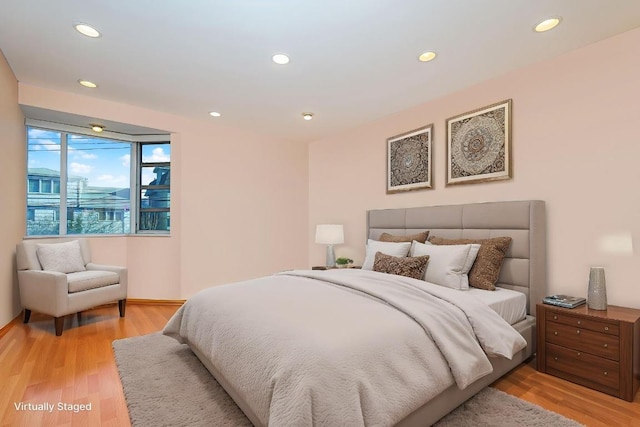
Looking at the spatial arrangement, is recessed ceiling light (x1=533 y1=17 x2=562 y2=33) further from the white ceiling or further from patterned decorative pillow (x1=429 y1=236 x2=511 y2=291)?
patterned decorative pillow (x1=429 y1=236 x2=511 y2=291)

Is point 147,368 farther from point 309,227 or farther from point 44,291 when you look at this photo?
point 309,227

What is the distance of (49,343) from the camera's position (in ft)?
9.06

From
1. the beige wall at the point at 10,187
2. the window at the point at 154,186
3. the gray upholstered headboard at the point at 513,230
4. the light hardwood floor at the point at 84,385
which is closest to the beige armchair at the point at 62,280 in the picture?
the beige wall at the point at 10,187

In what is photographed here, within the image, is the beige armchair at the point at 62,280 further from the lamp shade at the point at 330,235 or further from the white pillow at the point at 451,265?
the white pillow at the point at 451,265

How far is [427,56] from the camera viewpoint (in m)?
2.53

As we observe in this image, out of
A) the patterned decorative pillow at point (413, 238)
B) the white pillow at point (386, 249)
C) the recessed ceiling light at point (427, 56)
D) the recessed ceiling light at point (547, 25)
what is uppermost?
the recessed ceiling light at point (547, 25)

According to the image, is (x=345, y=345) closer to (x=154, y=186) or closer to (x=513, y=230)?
(x=513, y=230)

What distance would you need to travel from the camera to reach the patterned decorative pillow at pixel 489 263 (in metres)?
2.54

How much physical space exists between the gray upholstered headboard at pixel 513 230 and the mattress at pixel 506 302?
154 millimetres

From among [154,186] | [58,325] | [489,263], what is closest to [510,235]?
[489,263]

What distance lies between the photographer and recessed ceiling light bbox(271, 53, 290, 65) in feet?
8.29

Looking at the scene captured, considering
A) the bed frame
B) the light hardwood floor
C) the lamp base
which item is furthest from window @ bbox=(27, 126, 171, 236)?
the bed frame

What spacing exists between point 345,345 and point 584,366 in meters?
1.83

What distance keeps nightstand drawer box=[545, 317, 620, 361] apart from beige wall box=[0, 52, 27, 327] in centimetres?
472
